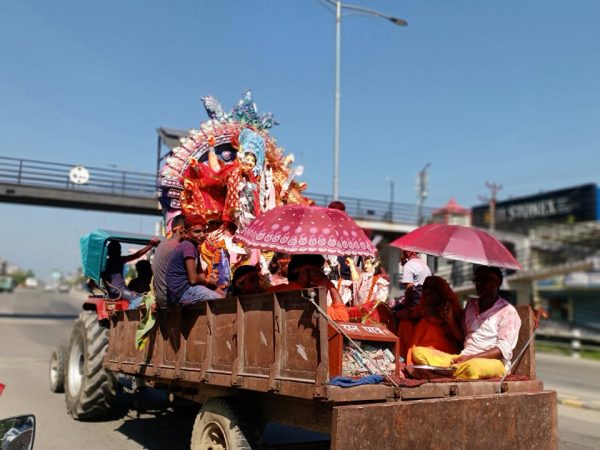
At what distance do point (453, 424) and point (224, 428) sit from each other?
5.65 ft

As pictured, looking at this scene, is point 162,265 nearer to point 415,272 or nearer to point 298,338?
point 298,338

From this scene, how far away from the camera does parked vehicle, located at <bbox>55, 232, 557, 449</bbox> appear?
368cm

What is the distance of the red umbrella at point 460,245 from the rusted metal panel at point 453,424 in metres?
1.14

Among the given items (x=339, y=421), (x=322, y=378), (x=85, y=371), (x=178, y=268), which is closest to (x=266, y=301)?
(x=322, y=378)

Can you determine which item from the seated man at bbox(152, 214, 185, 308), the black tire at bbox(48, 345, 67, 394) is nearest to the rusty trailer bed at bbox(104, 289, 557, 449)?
the seated man at bbox(152, 214, 185, 308)

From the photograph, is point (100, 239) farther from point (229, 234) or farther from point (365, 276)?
point (365, 276)

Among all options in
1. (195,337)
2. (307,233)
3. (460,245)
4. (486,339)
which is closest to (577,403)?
(486,339)

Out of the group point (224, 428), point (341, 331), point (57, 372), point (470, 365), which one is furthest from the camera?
point (57, 372)

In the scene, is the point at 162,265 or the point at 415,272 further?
the point at 415,272

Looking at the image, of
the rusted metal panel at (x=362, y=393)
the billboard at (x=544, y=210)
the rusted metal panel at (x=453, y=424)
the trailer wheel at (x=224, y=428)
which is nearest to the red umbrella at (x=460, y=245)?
the rusted metal panel at (x=453, y=424)

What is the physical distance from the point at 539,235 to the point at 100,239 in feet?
130

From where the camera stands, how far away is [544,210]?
4453 centimetres

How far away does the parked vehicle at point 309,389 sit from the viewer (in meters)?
3.68

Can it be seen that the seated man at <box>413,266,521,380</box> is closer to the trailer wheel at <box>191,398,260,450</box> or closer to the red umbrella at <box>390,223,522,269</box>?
the red umbrella at <box>390,223,522,269</box>
